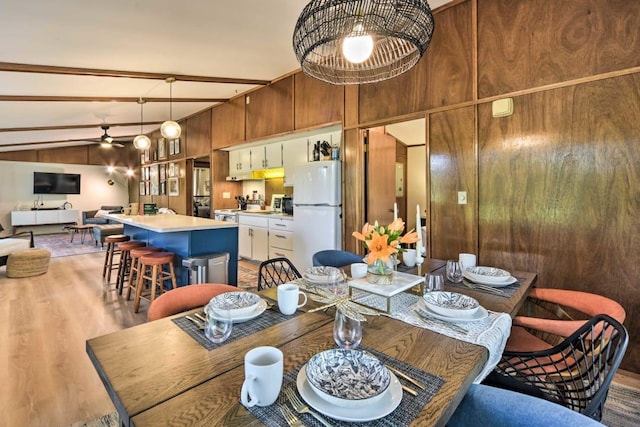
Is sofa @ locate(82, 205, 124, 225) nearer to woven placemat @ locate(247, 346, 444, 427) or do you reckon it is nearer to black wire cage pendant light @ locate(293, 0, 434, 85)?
black wire cage pendant light @ locate(293, 0, 434, 85)

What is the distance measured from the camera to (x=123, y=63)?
11.4ft

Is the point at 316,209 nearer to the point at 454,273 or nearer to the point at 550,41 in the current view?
the point at 454,273

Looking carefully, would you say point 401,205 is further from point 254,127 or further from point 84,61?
point 84,61

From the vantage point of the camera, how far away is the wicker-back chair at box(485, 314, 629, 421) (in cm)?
94

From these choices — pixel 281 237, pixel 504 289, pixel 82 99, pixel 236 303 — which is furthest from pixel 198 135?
pixel 504 289

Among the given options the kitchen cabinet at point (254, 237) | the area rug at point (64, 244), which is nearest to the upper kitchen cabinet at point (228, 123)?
the kitchen cabinet at point (254, 237)

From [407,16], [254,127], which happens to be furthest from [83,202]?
[407,16]

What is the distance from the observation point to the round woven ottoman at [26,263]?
446cm

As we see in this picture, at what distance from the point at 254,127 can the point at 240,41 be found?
1962 mm

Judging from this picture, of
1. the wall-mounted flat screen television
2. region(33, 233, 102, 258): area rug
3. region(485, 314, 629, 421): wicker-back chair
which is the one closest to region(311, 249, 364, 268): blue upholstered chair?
region(485, 314, 629, 421): wicker-back chair

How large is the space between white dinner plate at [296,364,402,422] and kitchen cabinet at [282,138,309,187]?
4112mm

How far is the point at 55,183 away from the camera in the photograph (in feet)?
30.7

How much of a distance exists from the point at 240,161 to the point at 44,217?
285 inches

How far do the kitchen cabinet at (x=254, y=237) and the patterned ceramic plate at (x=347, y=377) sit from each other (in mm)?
4164
